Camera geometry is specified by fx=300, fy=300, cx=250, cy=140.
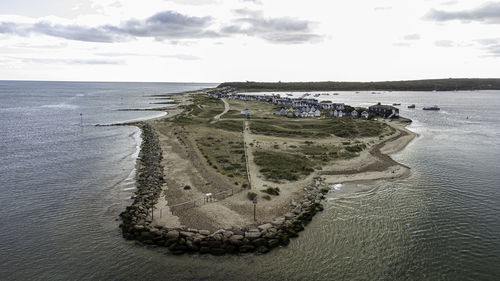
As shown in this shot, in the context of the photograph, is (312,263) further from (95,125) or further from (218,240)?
(95,125)

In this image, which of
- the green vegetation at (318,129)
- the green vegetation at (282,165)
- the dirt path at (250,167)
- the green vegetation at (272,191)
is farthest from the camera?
the green vegetation at (318,129)

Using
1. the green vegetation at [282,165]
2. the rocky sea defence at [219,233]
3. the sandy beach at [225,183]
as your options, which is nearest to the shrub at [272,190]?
the sandy beach at [225,183]

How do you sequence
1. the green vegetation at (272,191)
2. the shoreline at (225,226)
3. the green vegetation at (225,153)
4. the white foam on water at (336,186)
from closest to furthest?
the shoreline at (225,226) < the green vegetation at (272,191) < the white foam on water at (336,186) < the green vegetation at (225,153)

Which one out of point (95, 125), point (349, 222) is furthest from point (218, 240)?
point (95, 125)

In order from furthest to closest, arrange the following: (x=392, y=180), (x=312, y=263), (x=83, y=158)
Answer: (x=83, y=158)
(x=392, y=180)
(x=312, y=263)

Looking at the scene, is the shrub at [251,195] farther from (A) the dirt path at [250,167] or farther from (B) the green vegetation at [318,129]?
(B) the green vegetation at [318,129]

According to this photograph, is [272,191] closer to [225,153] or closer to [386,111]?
[225,153]
